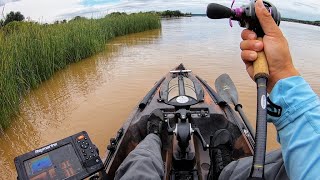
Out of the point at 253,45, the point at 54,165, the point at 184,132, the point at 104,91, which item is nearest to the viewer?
the point at 253,45

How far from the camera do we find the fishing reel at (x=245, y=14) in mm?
1002

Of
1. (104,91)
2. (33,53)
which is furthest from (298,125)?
(33,53)

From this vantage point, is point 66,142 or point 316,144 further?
point 66,142

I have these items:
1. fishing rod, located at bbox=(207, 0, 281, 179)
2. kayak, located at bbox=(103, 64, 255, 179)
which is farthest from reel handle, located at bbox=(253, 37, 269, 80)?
kayak, located at bbox=(103, 64, 255, 179)

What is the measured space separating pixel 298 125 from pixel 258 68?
0.23 m

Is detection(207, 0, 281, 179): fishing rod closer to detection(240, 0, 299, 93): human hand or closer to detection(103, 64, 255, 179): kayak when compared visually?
detection(240, 0, 299, 93): human hand

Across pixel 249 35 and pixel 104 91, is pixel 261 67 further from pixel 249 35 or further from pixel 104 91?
pixel 104 91

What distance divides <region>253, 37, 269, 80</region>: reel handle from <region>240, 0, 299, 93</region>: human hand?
0.01m

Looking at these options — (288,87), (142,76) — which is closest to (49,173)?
(288,87)

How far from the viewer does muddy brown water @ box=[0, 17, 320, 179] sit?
436cm

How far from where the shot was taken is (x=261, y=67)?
3.17 feet

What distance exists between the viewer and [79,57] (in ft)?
29.4

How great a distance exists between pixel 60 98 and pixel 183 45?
8304mm

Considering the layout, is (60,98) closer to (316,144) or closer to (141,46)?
(316,144)
